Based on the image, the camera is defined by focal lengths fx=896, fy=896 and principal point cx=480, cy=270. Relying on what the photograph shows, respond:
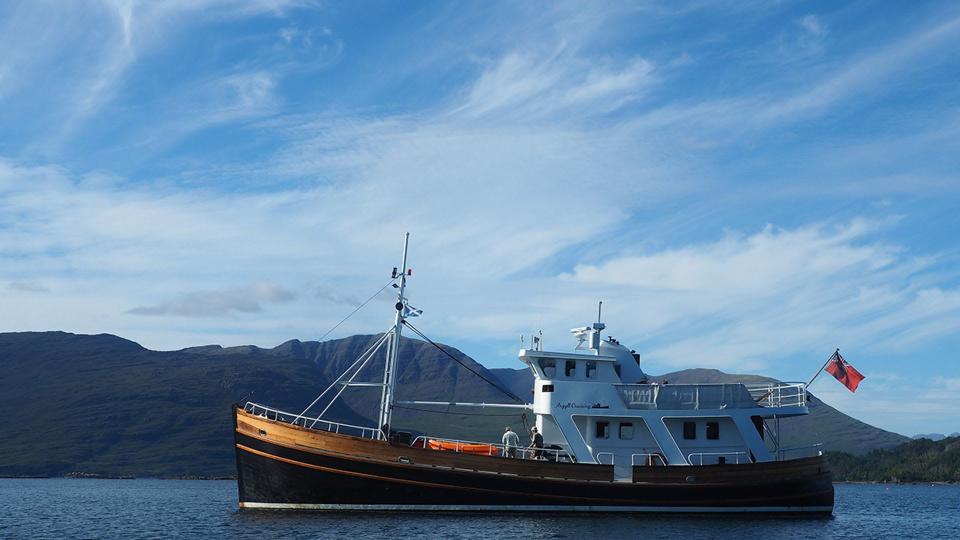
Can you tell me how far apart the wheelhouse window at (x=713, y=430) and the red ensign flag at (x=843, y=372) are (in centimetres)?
603

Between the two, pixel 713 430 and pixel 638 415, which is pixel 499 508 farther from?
pixel 713 430

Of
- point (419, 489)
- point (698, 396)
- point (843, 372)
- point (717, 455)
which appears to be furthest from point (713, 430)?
point (419, 489)

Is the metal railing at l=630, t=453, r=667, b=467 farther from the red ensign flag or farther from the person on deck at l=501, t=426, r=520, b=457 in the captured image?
the red ensign flag

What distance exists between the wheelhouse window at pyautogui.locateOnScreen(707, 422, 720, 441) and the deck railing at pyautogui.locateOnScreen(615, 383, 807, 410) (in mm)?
803

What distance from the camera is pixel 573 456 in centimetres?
3891

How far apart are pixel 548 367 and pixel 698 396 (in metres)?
6.90

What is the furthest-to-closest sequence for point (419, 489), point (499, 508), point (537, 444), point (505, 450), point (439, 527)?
point (537, 444), point (505, 450), point (499, 508), point (419, 489), point (439, 527)

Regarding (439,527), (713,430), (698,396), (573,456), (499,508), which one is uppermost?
(698,396)

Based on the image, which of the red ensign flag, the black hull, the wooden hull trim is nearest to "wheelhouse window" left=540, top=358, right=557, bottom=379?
the black hull

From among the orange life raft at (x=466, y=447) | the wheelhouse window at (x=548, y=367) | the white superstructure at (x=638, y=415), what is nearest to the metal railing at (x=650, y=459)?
the white superstructure at (x=638, y=415)

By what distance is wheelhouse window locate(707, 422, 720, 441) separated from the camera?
40688 mm

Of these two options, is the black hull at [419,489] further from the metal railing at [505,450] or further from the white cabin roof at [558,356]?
the white cabin roof at [558,356]

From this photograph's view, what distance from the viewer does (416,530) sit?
107 feet

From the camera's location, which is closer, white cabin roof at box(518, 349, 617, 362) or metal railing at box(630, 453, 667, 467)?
metal railing at box(630, 453, 667, 467)
